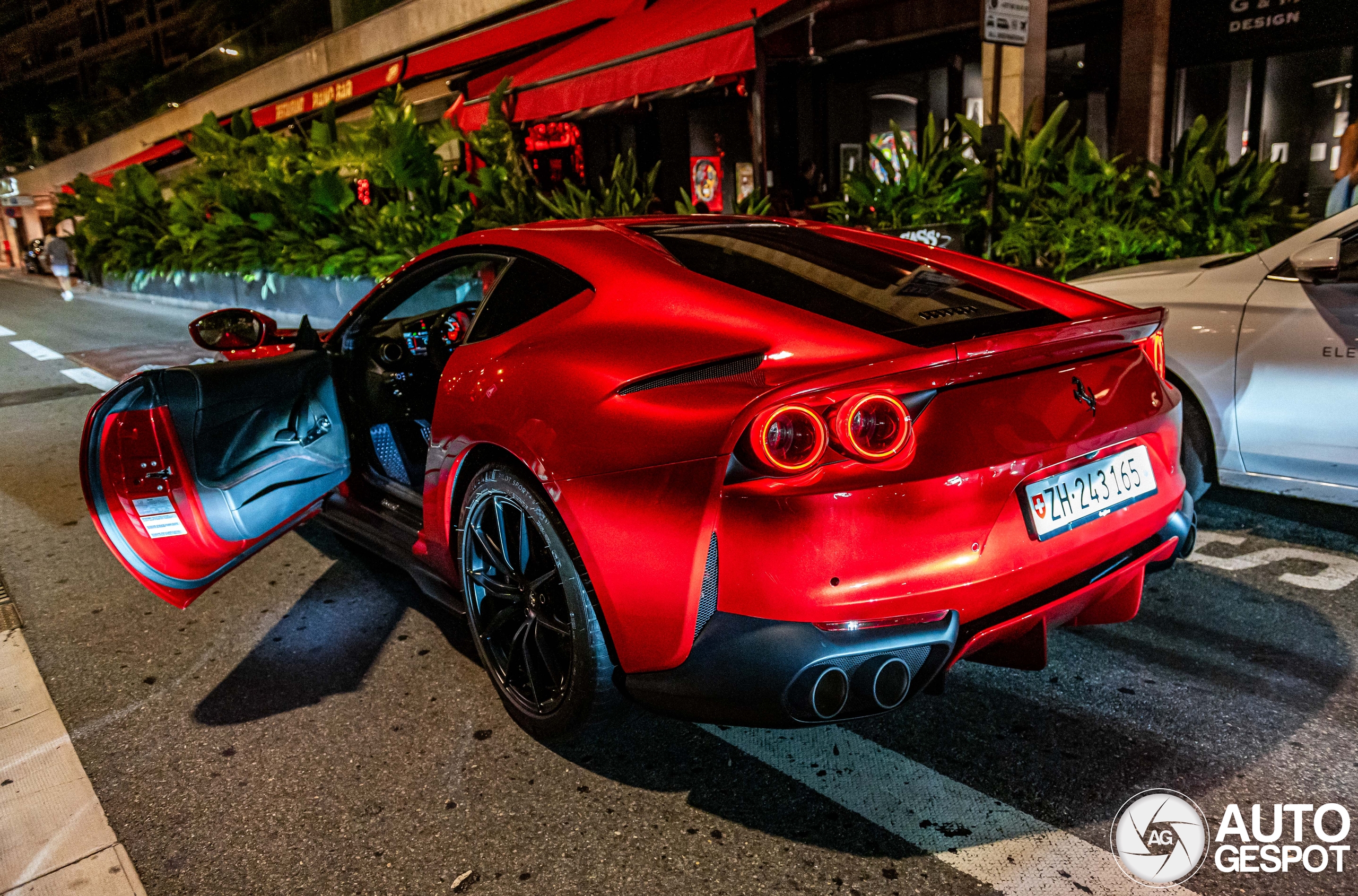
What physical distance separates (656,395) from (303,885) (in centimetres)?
141

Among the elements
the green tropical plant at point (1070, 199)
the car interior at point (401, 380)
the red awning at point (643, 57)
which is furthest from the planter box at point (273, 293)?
Answer: the car interior at point (401, 380)

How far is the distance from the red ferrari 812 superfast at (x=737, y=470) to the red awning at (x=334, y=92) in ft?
55.9

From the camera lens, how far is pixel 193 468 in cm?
316

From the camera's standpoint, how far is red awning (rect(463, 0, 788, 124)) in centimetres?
899

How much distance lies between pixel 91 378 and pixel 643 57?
7.08 meters

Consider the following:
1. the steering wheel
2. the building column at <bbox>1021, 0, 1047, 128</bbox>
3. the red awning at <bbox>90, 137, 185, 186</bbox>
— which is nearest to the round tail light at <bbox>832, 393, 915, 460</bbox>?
the steering wheel

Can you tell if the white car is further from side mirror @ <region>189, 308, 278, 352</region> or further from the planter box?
the planter box

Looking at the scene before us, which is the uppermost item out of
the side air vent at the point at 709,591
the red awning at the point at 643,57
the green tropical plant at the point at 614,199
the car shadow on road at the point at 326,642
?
the red awning at the point at 643,57

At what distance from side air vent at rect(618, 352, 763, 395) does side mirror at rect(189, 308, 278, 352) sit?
260 cm

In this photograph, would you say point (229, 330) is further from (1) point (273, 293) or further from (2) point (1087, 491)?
(1) point (273, 293)

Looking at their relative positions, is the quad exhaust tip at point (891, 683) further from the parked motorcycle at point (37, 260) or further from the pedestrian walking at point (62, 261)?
the parked motorcycle at point (37, 260)

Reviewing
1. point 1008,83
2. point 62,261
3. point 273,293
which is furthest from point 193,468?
point 62,261

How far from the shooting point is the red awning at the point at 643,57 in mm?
8992

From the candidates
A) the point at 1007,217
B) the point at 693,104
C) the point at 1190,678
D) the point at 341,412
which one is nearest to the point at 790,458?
the point at 1190,678
